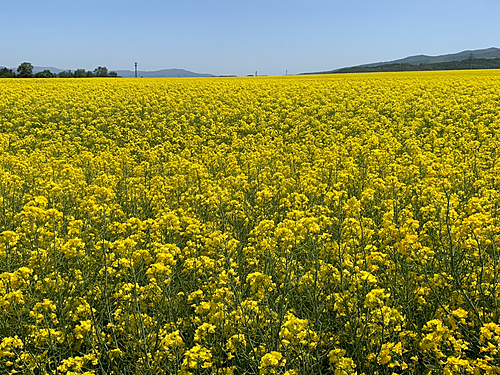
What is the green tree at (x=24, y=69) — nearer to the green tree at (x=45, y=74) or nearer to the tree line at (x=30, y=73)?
the tree line at (x=30, y=73)

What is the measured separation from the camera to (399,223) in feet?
17.5

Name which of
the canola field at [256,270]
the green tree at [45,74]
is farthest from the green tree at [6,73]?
the canola field at [256,270]

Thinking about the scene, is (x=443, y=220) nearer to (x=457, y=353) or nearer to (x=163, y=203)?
(x=457, y=353)

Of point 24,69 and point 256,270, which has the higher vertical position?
point 24,69

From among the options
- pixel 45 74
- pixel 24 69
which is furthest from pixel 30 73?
pixel 45 74

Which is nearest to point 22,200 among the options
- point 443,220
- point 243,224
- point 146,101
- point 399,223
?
point 243,224

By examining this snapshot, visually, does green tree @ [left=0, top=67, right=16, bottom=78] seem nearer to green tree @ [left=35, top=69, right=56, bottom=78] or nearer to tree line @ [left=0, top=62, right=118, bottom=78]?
tree line @ [left=0, top=62, right=118, bottom=78]

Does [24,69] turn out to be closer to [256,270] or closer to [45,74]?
[45,74]

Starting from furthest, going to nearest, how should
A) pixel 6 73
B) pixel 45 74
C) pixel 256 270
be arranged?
1. pixel 45 74
2. pixel 6 73
3. pixel 256 270

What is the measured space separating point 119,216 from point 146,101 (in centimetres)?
1644

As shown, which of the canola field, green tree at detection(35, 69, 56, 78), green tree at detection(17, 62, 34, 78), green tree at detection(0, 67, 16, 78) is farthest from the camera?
green tree at detection(17, 62, 34, 78)

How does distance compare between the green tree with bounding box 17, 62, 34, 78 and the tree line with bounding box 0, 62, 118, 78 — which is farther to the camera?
the green tree with bounding box 17, 62, 34, 78

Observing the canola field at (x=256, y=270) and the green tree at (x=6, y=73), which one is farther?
the green tree at (x=6, y=73)

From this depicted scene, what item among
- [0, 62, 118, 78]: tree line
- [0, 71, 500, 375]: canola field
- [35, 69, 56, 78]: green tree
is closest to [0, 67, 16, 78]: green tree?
[0, 62, 118, 78]: tree line
